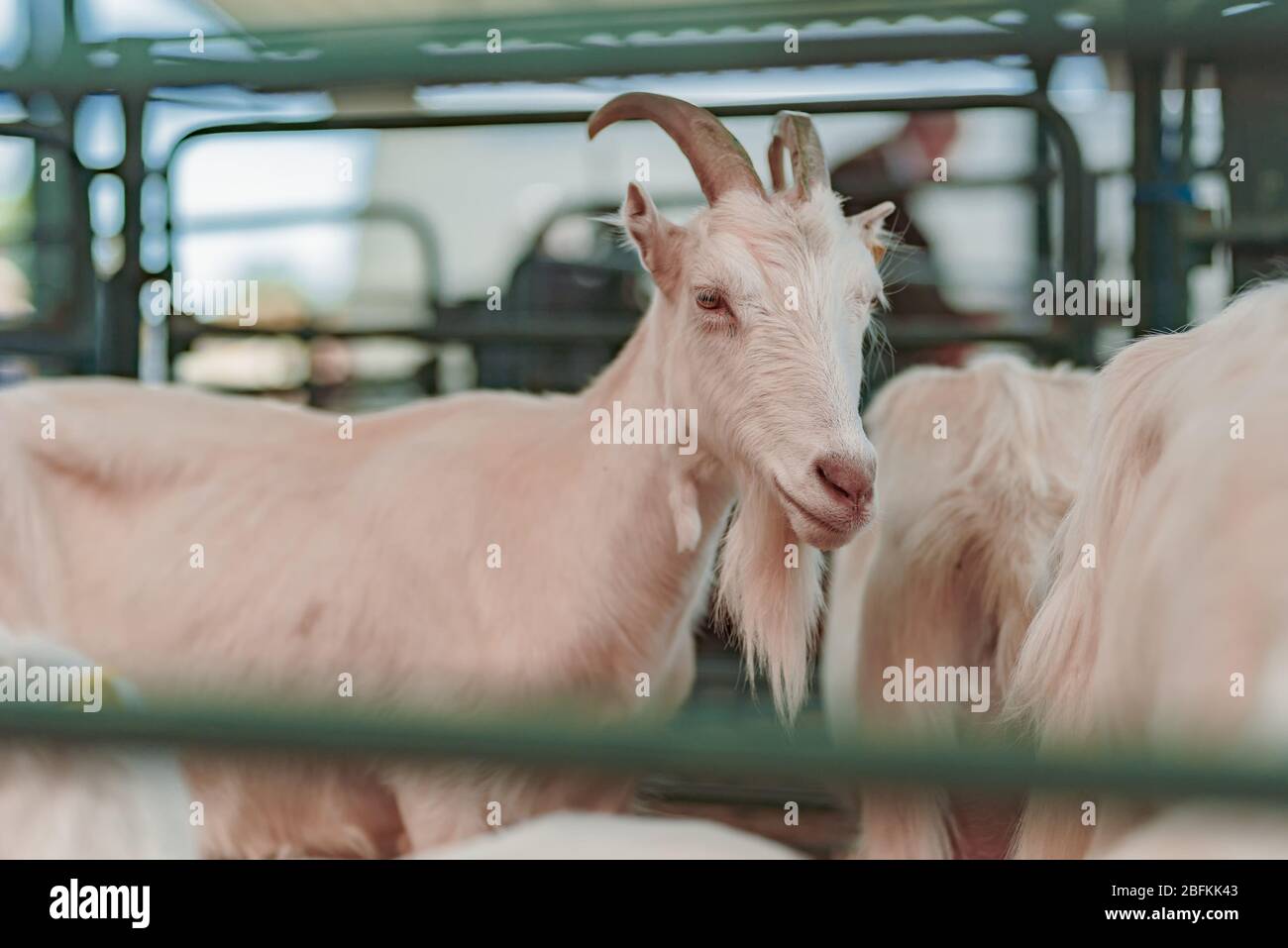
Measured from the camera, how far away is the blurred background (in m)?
2.12

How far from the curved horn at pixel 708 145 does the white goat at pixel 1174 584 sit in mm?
678

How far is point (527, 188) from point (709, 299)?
4.64 feet

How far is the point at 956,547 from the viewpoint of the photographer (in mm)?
1908

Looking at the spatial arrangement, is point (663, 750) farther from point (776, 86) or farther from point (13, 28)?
point (13, 28)

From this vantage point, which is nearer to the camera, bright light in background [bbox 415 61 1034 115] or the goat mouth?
the goat mouth

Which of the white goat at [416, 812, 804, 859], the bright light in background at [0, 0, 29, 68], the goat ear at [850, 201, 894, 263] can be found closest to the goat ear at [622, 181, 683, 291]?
the goat ear at [850, 201, 894, 263]

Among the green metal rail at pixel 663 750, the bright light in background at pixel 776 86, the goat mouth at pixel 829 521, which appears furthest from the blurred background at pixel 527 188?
the green metal rail at pixel 663 750

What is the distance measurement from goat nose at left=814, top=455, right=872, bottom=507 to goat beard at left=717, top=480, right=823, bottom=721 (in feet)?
0.69

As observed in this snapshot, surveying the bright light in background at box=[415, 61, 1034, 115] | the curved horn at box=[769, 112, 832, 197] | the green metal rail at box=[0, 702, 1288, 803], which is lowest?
the green metal rail at box=[0, 702, 1288, 803]

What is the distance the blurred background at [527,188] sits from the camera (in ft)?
6.95

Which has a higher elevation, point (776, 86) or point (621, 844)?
point (776, 86)

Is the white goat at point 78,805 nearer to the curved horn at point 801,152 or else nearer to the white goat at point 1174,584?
the white goat at point 1174,584

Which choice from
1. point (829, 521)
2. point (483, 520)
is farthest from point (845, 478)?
point (483, 520)

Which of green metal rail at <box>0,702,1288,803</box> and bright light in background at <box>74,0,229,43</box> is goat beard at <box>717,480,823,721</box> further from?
bright light in background at <box>74,0,229,43</box>
